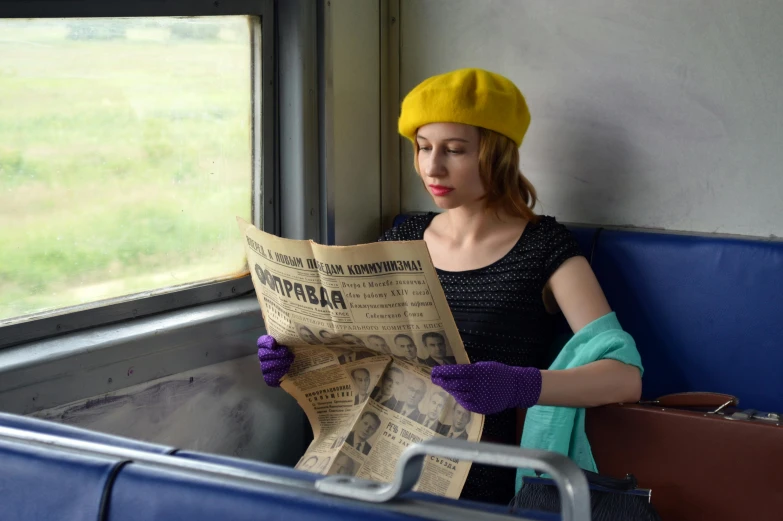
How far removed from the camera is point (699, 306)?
5.89 feet

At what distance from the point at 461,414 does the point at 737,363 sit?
0.66 m

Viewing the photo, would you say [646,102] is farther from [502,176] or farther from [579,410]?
[579,410]

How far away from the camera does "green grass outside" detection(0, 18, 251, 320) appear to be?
64.5 inches

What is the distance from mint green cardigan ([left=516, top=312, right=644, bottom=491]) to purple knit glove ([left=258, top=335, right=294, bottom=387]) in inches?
20.3

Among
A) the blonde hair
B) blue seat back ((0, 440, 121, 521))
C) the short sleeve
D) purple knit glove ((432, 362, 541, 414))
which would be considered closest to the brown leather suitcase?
purple knit glove ((432, 362, 541, 414))

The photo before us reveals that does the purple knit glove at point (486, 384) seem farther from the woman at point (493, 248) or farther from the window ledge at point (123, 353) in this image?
the window ledge at point (123, 353)

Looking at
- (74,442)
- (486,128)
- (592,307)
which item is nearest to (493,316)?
(592,307)

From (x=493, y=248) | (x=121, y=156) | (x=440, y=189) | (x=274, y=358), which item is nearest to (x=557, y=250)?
(x=493, y=248)

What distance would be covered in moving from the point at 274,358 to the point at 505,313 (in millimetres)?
503

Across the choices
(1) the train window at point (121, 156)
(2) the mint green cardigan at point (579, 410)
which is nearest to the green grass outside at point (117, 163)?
(1) the train window at point (121, 156)

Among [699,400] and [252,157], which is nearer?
[699,400]

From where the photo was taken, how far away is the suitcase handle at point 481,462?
22.4 inches

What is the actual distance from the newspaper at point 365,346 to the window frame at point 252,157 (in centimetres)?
45

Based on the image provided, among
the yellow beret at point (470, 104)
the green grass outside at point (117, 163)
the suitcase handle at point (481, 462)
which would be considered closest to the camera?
the suitcase handle at point (481, 462)
